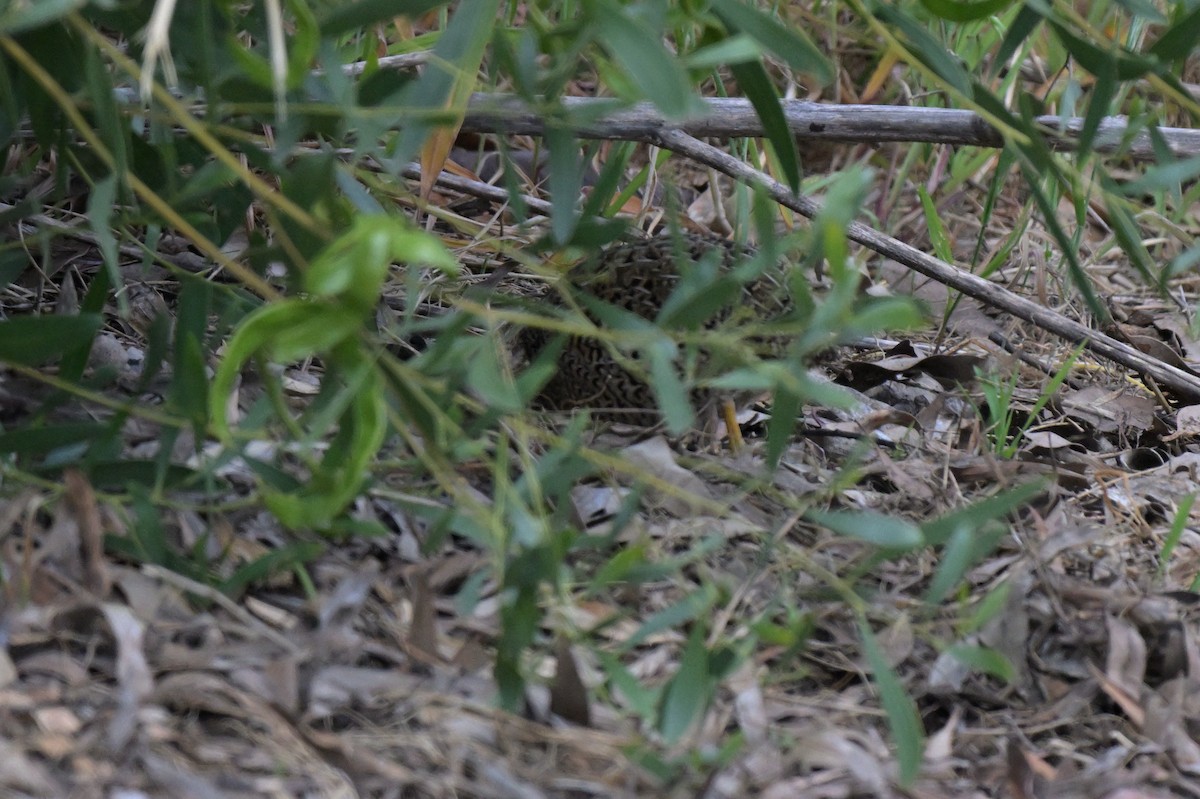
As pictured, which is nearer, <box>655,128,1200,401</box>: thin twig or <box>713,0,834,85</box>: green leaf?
<box>713,0,834,85</box>: green leaf

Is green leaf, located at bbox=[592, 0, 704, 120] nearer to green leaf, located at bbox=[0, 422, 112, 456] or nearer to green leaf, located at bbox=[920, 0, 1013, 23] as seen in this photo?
green leaf, located at bbox=[920, 0, 1013, 23]

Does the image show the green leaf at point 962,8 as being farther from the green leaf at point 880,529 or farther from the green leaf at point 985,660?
the green leaf at point 985,660

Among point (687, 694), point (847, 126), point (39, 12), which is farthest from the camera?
point (847, 126)

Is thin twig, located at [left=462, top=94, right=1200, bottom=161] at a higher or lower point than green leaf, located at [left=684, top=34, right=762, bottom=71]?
lower

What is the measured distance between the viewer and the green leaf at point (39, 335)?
136 cm

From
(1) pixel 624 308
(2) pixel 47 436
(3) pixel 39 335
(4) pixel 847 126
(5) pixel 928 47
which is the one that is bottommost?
(1) pixel 624 308

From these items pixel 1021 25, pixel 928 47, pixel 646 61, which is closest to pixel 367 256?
pixel 646 61

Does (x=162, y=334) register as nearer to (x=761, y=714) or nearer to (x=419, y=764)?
(x=419, y=764)

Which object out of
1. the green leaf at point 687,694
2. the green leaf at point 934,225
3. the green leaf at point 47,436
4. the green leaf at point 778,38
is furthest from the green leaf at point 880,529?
the green leaf at point 934,225

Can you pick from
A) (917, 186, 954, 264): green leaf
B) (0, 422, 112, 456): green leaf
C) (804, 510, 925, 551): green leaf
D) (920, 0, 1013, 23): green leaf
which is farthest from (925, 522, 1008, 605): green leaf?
(917, 186, 954, 264): green leaf

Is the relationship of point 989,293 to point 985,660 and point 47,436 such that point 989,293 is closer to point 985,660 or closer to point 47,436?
point 985,660

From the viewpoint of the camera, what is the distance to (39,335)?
1.37 metres

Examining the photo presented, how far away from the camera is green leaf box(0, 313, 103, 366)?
4.46 ft

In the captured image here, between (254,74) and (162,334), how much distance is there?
548mm
